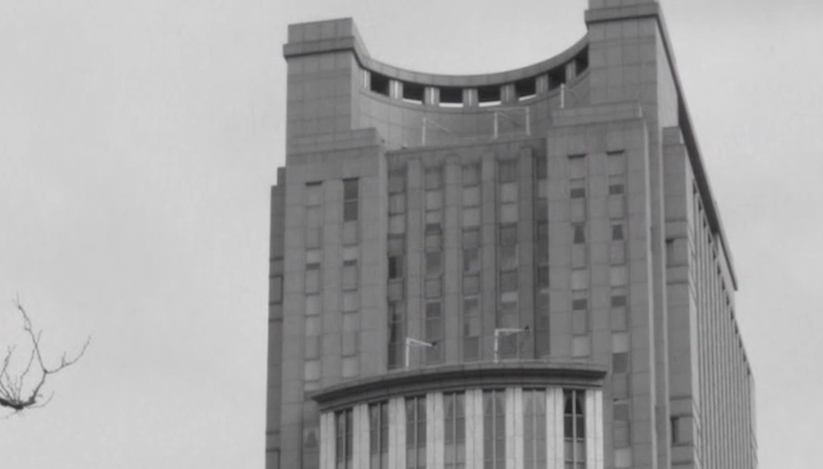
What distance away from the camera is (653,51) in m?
153

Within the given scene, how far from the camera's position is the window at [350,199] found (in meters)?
154

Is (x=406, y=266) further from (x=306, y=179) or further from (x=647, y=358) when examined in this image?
(x=647, y=358)

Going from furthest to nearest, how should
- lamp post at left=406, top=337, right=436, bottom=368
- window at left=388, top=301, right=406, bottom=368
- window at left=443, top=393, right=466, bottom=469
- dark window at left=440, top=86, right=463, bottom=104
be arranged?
dark window at left=440, top=86, right=463, bottom=104 < window at left=388, top=301, right=406, bottom=368 < lamp post at left=406, top=337, right=436, bottom=368 < window at left=443, top=393, right=466, bottom=469

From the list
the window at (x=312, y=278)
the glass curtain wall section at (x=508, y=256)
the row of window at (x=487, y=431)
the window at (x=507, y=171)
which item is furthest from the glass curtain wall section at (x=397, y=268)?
the row of window at (x=487, y=431)

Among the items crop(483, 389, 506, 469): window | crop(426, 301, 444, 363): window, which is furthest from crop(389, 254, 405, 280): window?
crop(483, 389, 506, 469): window

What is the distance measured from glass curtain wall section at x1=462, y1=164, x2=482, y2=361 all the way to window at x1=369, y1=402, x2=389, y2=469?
9216 millimetres

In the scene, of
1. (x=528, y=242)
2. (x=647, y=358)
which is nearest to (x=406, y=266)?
(x=528, y=242)

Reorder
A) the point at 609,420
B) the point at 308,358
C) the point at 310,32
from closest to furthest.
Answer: the point at 609,420 → the point at 308,358 → the point at 310,32

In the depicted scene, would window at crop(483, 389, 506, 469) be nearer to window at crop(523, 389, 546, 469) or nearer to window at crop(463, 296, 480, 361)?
window at crop(523, 389, 546, 469)

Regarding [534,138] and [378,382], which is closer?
[378,382]

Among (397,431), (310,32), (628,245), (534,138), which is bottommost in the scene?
(397,431)

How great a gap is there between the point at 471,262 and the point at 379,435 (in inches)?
662

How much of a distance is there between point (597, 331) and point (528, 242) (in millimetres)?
10485

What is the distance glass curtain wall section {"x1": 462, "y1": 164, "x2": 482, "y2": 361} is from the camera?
14988cm
